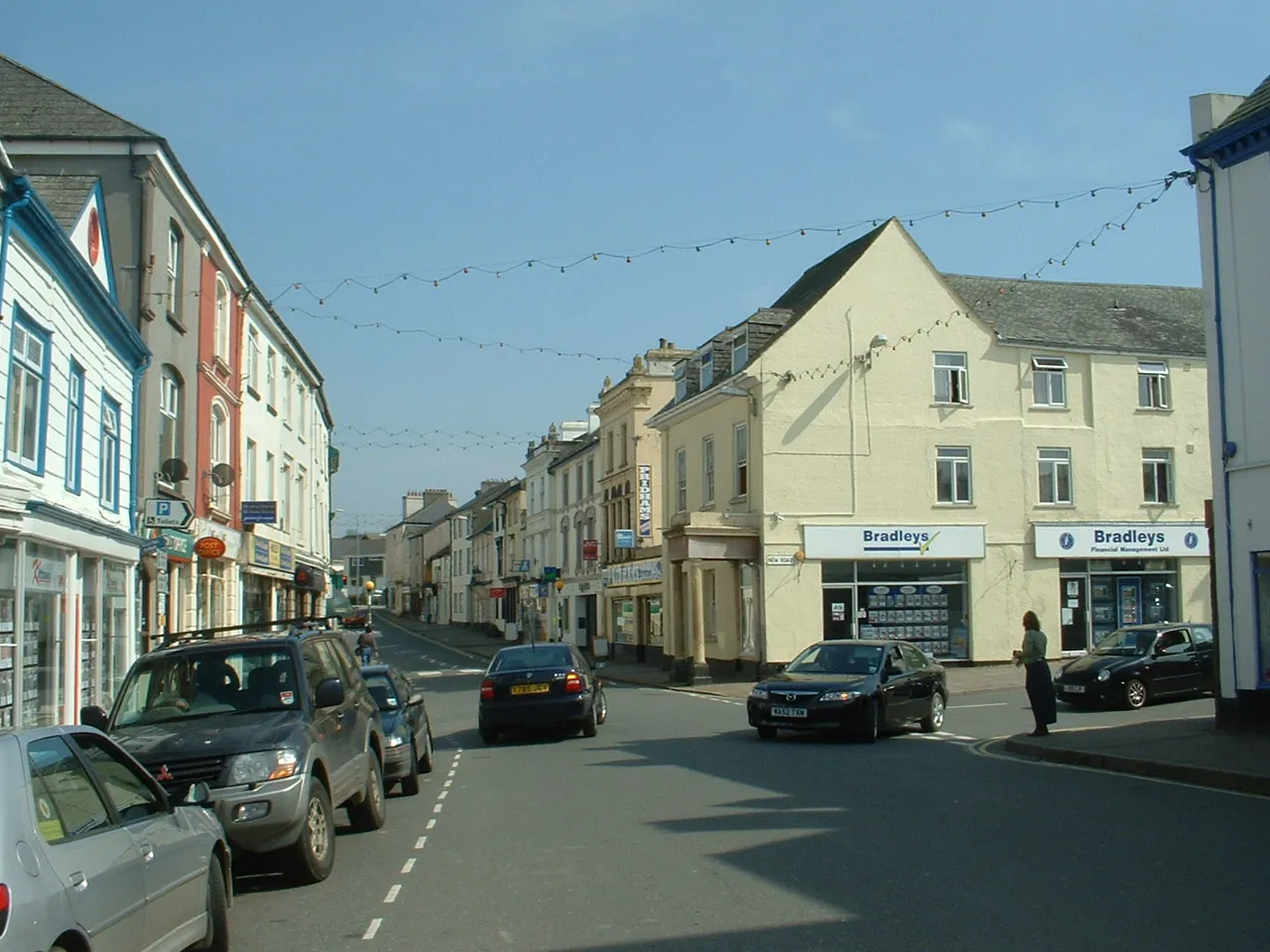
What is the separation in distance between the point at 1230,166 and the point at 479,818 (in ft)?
43.5

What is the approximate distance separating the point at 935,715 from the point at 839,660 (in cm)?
188

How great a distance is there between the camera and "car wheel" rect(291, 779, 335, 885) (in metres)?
8.92

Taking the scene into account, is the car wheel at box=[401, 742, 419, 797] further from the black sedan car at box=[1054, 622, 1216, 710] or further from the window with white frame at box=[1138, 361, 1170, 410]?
the window with white frame at box=[1138, 361, 1170, 410]

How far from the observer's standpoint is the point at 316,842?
9172 mm


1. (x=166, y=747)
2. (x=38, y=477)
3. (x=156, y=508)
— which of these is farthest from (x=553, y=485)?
(x=166, y=747)

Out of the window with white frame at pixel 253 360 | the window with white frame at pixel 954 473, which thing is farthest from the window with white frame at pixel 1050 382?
the window with white frame at pixel 253 360

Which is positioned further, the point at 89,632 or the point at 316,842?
the point at 89,632

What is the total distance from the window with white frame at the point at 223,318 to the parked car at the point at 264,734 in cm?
1679

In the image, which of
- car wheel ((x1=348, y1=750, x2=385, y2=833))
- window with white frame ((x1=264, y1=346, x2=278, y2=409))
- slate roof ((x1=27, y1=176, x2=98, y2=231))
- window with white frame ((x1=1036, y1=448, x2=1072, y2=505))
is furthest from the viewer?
window with white frame ((x1=1036, y1=448, x2=1072, y2=505))

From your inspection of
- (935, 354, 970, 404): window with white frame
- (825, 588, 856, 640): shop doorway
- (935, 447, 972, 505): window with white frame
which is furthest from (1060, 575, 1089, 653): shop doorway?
(825, 588, 856, 640): shop doorway

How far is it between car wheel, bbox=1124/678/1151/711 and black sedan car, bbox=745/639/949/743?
4.56 metres

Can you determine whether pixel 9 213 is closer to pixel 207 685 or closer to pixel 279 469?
pixel 207 685

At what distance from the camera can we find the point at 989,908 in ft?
25.5

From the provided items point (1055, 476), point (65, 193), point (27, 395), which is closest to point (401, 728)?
point (27, 395)
